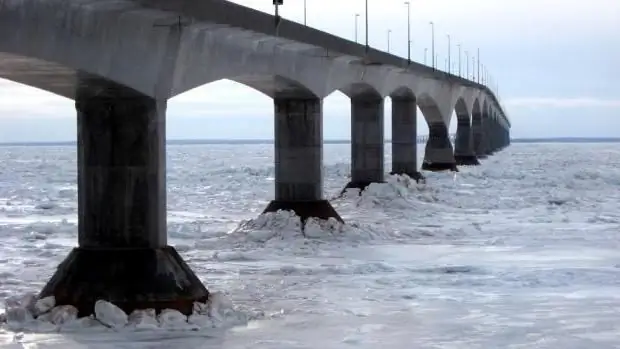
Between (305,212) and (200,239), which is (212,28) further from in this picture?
(305,212)

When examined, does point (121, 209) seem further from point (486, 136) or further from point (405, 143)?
point (486, 136)

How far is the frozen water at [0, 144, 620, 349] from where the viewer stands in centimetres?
1216

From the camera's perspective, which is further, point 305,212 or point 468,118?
point 468,118

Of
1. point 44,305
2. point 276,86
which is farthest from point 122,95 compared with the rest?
point 276,86

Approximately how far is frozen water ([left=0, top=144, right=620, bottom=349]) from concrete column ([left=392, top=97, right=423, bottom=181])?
39.9 feet

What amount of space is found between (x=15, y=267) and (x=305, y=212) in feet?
28.5

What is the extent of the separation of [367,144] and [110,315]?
80.3 feet

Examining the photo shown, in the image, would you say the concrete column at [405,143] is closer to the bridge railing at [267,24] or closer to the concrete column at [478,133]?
the bridge railing at [267,24]

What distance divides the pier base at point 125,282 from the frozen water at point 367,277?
283mm

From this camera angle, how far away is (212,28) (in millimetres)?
17078

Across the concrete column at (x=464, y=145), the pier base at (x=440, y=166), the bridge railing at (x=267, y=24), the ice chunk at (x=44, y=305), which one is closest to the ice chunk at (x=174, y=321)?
the ice chunk at (x=44, y=305)

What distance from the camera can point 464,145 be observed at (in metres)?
75.4

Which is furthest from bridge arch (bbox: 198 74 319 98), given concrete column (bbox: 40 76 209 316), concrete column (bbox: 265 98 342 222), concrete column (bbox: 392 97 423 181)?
concrete column (bbox: 392 97 423 181)

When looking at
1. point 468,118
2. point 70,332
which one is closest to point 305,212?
point 70,332
